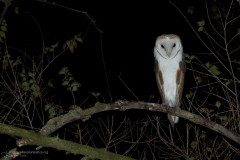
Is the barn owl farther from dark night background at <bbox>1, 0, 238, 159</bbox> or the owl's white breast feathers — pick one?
dark night background at <bbox>1, 0, 238, 159</bbox>

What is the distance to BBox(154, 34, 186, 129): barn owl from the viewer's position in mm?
4527

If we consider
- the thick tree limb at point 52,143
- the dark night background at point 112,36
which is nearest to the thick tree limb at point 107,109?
the thick tree limb at point 52,143

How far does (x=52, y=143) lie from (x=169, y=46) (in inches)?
107

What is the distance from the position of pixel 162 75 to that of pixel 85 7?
22.3 feet

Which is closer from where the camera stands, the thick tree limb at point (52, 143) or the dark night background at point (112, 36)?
the thick tree limb at point (52, 143)

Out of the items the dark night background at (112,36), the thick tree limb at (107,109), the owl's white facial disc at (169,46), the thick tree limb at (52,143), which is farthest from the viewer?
the dark night background at (112,36)

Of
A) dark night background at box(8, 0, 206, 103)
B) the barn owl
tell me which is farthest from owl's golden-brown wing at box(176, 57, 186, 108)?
dark night background at box(8, 0, 206, 103)

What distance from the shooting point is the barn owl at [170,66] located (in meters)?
4.53

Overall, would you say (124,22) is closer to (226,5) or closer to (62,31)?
(62,31)

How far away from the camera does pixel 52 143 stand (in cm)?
227

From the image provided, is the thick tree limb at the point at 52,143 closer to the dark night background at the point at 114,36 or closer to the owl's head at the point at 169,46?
the owl's head at the point at 169,46

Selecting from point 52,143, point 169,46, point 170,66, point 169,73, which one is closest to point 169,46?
point 169,46

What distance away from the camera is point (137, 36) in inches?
483

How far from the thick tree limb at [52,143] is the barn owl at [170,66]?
2.29 metres
